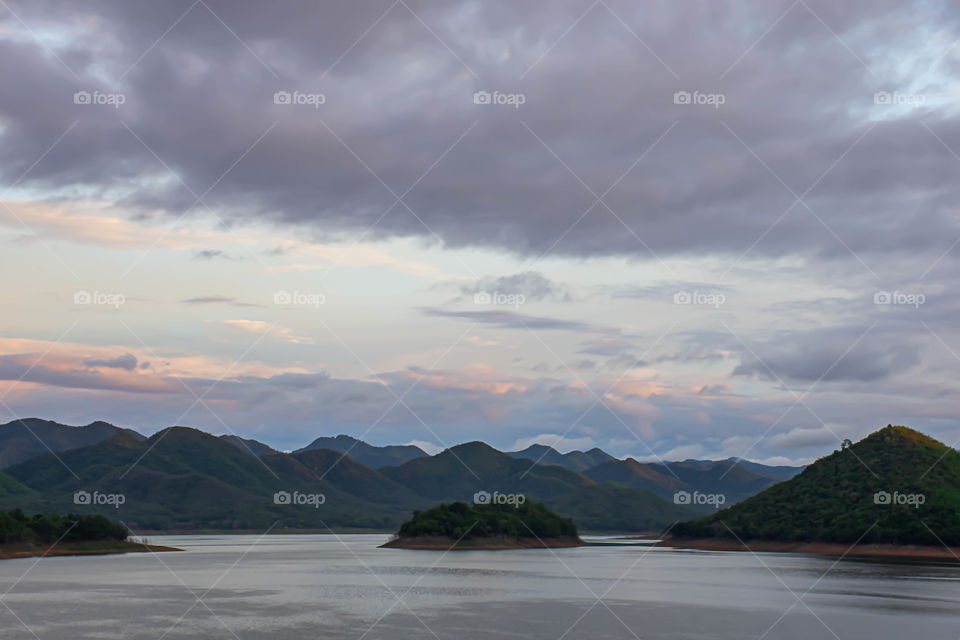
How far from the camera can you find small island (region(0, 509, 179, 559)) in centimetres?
15325

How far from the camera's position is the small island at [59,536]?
153 m

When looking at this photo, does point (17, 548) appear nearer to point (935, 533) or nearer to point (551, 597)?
point (551, 597)

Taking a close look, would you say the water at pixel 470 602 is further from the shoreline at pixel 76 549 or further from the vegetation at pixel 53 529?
the shoreline at pixel 76 549

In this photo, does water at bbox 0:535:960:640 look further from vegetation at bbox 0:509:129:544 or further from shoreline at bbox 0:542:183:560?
shoreline at bbox 0:542:183:560

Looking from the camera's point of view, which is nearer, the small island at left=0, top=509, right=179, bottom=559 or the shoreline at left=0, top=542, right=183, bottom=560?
the small island at left=0, top=509, right=179, bottom=559

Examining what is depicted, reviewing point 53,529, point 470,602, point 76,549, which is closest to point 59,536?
point 53,529

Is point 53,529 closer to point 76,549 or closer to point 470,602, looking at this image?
point 76,549

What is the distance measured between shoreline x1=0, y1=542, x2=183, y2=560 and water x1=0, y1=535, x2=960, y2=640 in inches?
448

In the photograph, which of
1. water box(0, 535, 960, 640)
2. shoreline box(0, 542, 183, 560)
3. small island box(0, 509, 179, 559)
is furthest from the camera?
shoreline box(0, 542, 183, 560)

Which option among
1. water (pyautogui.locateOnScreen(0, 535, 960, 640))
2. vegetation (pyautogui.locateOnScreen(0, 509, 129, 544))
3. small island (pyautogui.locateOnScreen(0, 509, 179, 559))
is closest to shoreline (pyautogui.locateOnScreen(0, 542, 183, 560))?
small island (pyautogui.locateOnScreen(0, 509, 179, 559))

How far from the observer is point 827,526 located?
193 m

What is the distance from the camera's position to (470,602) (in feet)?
280

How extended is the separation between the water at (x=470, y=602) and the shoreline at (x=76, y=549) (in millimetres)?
11389

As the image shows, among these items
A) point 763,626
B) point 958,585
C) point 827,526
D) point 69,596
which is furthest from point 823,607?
point 827,526
